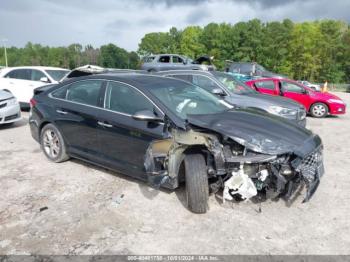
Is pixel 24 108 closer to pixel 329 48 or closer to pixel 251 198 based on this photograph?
pixel 251 198

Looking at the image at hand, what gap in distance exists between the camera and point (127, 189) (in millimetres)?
4344

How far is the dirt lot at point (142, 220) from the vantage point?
10.1 feet

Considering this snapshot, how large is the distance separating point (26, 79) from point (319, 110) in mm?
10148

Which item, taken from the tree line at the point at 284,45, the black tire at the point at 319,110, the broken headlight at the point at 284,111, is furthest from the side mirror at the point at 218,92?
the tree line at the point at 284,45

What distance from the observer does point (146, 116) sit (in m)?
3.88

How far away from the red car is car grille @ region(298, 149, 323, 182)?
842 cm

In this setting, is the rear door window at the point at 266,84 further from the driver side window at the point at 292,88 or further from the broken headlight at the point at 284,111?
the broken headlight at the point at 284,111

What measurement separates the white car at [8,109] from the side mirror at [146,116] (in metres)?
5.34

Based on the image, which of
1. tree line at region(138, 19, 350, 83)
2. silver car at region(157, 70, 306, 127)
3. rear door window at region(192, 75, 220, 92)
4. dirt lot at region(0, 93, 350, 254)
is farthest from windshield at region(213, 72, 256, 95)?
tree line at region(138, 19, 350, 83)

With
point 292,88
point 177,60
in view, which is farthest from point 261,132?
point 177,60

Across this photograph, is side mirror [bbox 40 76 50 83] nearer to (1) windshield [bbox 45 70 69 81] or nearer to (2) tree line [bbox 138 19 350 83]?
(1) windshield [bbox 45 70 69 81]

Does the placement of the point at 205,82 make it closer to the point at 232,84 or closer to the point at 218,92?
the point at 218,92

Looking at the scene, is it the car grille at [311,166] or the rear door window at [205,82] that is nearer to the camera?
the car grille at [311,166]

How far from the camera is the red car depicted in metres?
11.5
